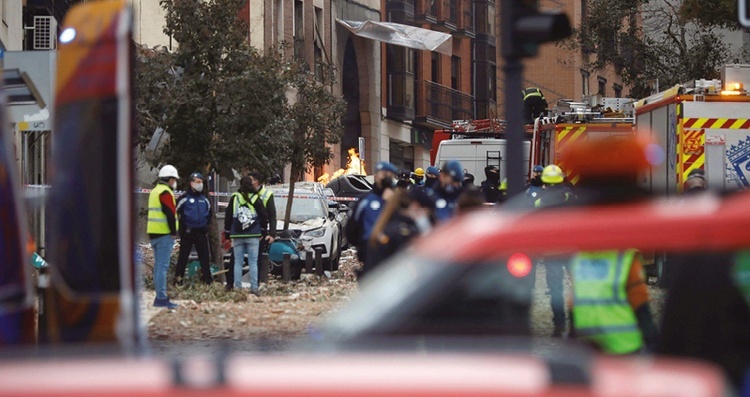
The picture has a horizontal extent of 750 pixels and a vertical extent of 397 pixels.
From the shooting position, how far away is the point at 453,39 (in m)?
60.6

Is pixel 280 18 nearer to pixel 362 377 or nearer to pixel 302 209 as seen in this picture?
pixel 302 209

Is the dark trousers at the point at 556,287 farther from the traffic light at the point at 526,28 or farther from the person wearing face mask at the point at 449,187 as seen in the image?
the person wearing face mask at the point at 449,187

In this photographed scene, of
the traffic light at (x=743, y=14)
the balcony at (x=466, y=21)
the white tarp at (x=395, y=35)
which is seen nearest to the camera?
the traffic light at (x=743, y=14)

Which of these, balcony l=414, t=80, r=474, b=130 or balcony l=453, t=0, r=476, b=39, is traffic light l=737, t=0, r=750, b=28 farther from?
balcony l=453, t=0, r=476, b=39

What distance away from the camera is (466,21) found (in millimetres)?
61250

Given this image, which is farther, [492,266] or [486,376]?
[492,266]

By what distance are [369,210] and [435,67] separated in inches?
1836

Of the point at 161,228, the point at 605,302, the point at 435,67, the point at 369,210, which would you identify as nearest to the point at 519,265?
the point at 605,302

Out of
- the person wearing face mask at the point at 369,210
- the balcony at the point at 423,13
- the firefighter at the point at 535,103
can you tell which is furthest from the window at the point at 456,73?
the person wearing face mask at the point at 369,210

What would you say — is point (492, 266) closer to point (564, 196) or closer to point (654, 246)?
point (654, 246)

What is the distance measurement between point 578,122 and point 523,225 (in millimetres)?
22565

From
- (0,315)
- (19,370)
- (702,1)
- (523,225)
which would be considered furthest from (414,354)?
(702,1)

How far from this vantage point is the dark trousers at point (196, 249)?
771 inches

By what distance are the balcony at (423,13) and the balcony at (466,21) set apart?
313cm
